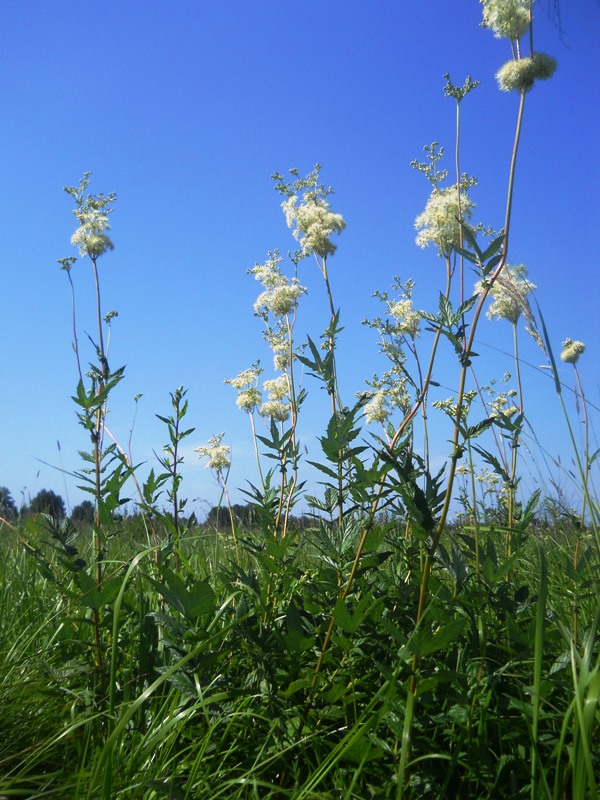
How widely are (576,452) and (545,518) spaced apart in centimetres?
361

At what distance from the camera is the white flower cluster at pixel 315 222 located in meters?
3.20

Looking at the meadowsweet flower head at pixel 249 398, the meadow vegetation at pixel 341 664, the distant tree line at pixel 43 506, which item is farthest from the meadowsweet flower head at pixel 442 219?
the distant tree line at pixel 43 506

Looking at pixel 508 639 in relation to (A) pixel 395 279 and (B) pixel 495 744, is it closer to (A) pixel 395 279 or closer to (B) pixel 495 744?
(B) pixel 495 744

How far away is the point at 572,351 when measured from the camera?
14.2 ft

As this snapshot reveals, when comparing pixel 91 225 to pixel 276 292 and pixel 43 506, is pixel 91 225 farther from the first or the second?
pixel 43 506

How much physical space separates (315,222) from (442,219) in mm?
977

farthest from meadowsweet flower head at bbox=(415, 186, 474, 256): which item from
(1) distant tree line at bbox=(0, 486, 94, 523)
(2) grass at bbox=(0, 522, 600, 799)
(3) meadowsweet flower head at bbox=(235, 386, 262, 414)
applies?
(1) distant tree line at bbox=(0, 486, 94, 523)

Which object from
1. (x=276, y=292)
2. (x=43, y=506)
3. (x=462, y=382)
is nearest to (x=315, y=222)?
(x=276, y=292)

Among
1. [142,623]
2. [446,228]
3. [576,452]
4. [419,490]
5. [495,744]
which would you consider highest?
[446,228]

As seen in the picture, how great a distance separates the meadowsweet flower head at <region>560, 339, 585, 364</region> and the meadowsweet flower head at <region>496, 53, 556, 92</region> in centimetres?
262

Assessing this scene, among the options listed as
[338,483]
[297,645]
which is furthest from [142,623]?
[338,483]

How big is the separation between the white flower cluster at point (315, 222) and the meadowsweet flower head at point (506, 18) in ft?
4.09

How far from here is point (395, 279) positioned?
3.24 meters

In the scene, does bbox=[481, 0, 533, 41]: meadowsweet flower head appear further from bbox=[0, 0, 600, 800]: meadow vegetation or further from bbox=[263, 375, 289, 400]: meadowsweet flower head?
bbox=[263, 375, 289, 400]: meadowsweet flower head
